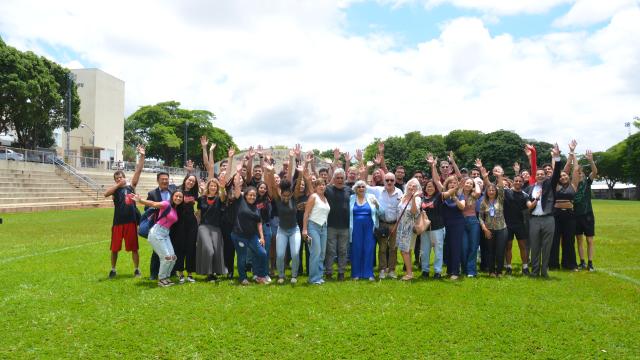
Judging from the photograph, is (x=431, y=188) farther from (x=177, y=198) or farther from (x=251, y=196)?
(x=177, y=198)

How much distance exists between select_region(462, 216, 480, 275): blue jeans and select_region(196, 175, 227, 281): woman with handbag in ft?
14.6

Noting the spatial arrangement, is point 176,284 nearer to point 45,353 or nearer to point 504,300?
point 45,353

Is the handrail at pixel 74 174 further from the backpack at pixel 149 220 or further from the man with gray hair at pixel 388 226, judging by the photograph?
the man with gray hair at pixel 388 226

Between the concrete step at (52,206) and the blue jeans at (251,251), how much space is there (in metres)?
20.8

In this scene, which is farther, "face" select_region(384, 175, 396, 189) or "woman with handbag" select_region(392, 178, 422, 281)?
"face" select_region(384, 175, 396, 189)

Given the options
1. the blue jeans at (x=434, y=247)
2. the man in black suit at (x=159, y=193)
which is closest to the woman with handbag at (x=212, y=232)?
the man in black suit at (x=159, y=193)

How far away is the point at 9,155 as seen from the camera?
2933 cm

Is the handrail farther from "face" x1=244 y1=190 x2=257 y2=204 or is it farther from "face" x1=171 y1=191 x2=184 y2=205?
"face" x1=244 y1=190 x2=257 y2=204

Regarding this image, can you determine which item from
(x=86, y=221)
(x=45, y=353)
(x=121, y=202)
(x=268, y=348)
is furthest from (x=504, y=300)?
(x=86, y=221)

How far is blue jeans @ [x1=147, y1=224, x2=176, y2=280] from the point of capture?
7.61 m

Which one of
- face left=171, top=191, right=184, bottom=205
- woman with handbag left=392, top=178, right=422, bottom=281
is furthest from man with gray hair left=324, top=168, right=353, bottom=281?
face left=171, top=191, right=184, bottom=205

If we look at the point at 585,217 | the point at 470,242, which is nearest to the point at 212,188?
the point at 470,242

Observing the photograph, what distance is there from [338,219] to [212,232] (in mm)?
2253

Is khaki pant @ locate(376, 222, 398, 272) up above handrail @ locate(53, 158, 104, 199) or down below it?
below
